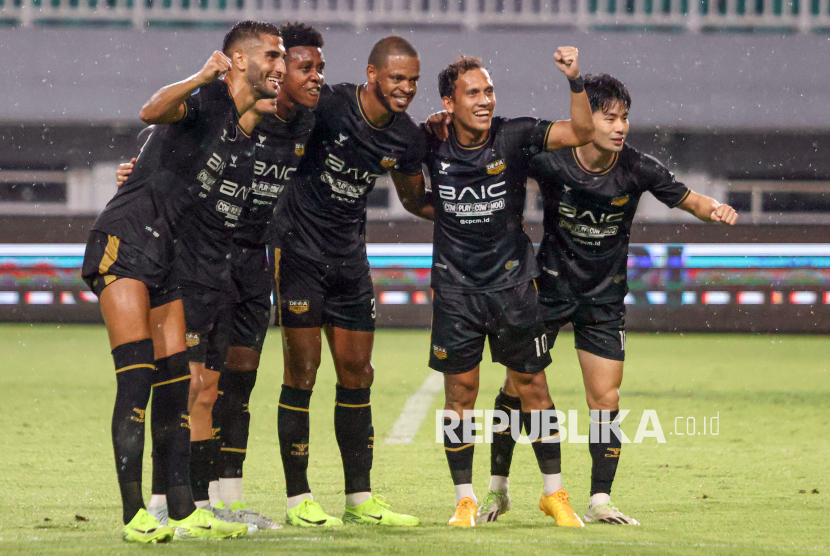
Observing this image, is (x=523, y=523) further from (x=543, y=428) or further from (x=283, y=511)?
(x=283, y=511)

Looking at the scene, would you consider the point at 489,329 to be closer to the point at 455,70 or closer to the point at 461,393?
the point at 461,393

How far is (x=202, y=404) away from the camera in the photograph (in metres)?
4.27

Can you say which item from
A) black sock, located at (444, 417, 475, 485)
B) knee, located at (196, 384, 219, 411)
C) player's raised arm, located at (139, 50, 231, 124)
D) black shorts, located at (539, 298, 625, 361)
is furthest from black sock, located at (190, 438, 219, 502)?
black shorts, located at (539, 298, 625, 361)

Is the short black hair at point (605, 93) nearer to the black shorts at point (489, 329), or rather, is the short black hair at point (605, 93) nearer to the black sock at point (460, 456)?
the black shorts at point (489, 329)

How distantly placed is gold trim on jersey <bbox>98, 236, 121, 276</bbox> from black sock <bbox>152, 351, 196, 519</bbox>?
1.33 ft

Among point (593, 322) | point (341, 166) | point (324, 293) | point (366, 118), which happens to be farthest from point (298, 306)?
point (593, 322)

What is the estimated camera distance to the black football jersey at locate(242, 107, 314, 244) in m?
4.21

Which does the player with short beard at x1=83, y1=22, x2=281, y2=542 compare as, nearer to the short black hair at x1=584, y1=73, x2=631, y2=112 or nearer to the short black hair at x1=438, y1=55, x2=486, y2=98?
the short black hair at x1=438, y1=55, x2=486, y2=98

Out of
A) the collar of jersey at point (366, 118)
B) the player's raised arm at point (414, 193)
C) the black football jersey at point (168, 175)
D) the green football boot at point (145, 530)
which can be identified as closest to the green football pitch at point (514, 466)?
the green football boot at point (145, 530)

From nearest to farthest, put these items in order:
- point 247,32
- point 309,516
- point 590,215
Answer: point 247,32, point 309,516, point 590,215

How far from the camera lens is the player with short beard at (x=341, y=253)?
4.40 m

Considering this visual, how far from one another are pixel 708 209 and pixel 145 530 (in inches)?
106

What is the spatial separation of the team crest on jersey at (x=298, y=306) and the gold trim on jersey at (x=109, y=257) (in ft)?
2.95

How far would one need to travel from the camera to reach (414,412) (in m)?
7.54
